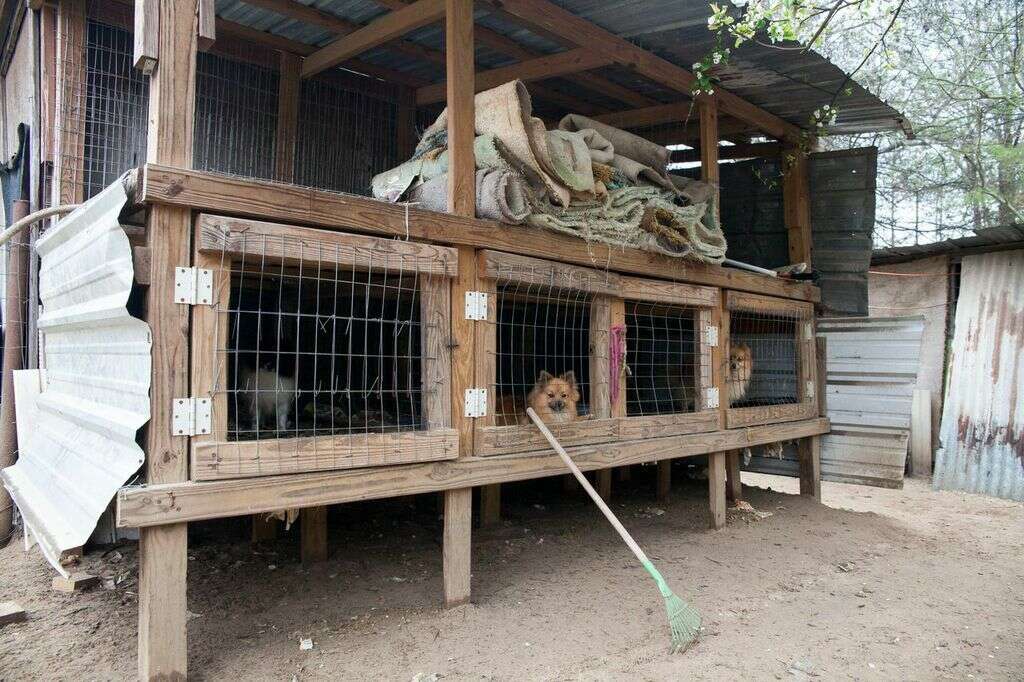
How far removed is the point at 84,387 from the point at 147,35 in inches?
73.3

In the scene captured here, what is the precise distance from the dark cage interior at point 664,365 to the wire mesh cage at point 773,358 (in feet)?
1.59

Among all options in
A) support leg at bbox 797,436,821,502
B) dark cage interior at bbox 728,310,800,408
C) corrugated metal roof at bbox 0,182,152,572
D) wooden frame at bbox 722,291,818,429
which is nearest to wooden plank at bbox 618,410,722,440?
wooden frame at bbox 722,291,818,429

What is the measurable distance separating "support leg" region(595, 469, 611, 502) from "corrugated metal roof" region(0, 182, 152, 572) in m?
4.51

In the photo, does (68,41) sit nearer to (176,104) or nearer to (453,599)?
(176,104)

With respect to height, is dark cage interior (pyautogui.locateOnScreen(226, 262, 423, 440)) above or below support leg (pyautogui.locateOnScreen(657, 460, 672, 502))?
above

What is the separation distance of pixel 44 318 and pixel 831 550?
5.97 m

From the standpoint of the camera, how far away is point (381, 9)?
5020 millimetres

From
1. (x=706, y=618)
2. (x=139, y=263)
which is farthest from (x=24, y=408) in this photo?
(x=706, y=618)

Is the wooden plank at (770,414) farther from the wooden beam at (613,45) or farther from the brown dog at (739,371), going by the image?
the wooden beam at (613,45)

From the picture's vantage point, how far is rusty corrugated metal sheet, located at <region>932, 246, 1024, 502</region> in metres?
8.36

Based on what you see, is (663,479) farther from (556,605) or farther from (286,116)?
(286,116)

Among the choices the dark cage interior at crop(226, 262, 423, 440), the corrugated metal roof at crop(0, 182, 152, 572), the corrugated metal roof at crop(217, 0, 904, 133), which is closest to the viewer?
the corrugated metal roof at crop(0, 182, 152, 572)

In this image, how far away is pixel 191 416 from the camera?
2994mm

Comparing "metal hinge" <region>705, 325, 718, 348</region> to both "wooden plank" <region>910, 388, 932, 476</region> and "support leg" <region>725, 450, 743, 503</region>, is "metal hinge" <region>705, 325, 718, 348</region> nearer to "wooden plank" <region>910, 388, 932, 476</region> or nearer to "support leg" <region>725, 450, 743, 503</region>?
"support leg" <region>725, 450, 743, 503</region>
